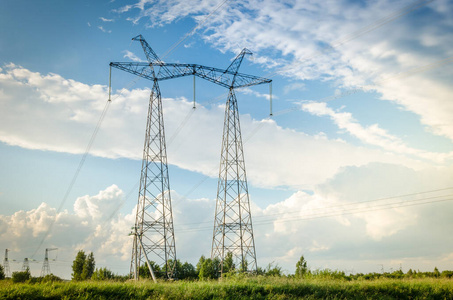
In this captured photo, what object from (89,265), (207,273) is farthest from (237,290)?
(89,265)

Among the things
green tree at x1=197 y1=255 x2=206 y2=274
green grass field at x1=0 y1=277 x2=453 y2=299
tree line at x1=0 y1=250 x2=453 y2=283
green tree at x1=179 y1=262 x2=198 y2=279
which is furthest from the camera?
green tree at x1=197 y1=255 x2=206 y2=274

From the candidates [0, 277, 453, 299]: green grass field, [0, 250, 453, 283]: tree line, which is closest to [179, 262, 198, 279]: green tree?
[0, 250, 453, 283]: tree line

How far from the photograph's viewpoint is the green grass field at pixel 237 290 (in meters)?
19.4

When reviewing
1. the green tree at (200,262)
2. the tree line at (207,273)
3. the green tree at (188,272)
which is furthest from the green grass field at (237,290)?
the green tree at (200,262)

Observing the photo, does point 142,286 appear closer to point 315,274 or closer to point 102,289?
point 102,289

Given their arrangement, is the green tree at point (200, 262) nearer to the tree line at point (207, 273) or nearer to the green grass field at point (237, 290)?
the tree line at point (207, 273)

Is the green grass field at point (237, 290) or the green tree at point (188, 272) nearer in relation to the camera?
the green grass field at point (237, 290)

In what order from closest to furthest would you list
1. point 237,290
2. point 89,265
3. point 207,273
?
point 237,290, point 207,273, point 89,265

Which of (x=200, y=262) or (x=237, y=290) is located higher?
(x=200, y=262)

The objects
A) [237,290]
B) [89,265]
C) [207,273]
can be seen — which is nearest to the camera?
[237,290]

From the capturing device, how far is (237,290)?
74.5 feet

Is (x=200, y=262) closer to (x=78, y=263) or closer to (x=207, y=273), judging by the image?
(x=207, y=273)

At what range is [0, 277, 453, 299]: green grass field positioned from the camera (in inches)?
763

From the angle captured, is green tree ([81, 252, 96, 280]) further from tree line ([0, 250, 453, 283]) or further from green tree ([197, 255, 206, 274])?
green tree ([197, 255, 206, 274])
